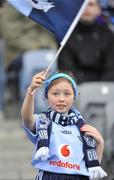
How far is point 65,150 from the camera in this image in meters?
6.18

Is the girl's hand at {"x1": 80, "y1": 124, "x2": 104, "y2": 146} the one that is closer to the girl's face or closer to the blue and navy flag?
the girl's face

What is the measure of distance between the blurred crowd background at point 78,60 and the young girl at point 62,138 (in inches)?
63.2

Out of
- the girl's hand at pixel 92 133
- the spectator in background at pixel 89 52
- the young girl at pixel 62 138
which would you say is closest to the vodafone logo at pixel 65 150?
the young girl at pixel 62 138

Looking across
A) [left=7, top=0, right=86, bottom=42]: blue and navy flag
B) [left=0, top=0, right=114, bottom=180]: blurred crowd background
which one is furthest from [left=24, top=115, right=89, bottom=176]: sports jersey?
[left=0, top=0, right=114, bottom=180]: blurred crowd background

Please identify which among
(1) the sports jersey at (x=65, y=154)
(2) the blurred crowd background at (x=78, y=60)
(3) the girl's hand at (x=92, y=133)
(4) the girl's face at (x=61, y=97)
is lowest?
(2) the blurred crowd background at (x=78, y=60)

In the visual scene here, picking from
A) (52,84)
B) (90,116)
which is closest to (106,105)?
(90,116)

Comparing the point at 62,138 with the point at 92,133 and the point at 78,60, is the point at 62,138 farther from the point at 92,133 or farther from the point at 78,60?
the point at 78,60

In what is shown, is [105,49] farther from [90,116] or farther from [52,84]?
[52,84]

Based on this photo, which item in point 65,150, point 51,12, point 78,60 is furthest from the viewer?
point 78,60

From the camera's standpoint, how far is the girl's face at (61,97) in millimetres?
6199

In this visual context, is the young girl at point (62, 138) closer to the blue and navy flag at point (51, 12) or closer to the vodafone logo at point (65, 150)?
the vodafone logo at point (65, 150)

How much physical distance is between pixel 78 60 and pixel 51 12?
461cm

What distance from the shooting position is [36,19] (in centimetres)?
682

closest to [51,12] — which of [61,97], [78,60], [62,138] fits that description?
[61,97]
